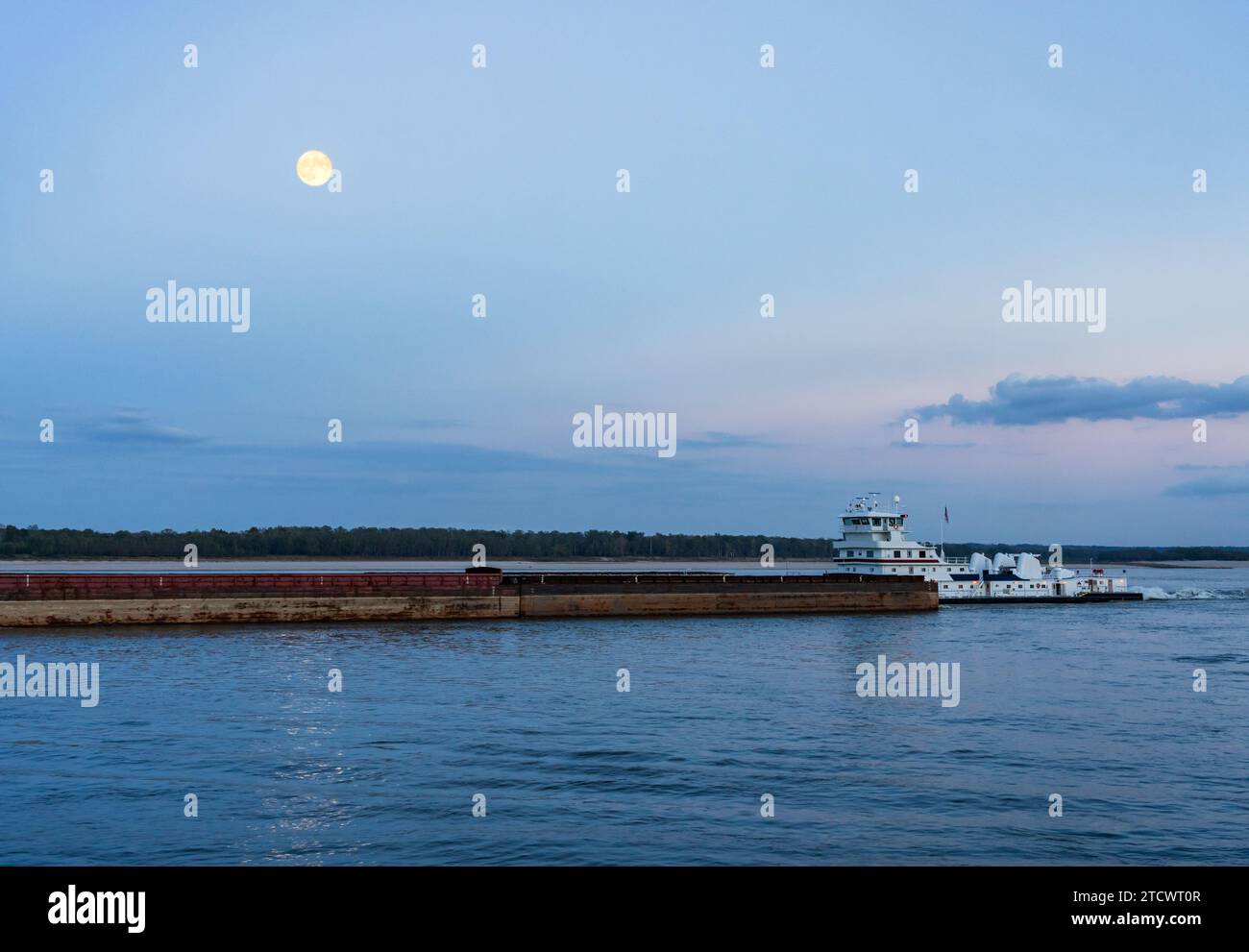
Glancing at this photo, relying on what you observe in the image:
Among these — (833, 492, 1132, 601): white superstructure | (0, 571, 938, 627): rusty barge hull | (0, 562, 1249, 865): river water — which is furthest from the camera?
(833, 492, 1132, 601): white superstructure

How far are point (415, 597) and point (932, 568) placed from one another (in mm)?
44352

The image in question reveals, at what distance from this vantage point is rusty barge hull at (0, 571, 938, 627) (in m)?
54.8

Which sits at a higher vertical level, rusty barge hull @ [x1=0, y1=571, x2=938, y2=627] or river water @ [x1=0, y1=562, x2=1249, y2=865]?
rusty barge hull @ [x1=0, y1=571, x2=938, y2=627]

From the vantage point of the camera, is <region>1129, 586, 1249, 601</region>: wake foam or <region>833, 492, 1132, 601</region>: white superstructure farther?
<region>1129, 586, 1249, 601</region>: wake foam

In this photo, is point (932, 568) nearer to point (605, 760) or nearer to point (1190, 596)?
point (1190, 596)

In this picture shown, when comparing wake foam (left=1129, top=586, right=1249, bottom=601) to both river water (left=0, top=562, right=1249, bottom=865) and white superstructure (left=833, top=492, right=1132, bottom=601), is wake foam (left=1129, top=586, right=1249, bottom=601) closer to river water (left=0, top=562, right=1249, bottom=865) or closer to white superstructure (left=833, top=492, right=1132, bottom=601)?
white superstructure (left=833, top=492, right=1132, bottom=601)

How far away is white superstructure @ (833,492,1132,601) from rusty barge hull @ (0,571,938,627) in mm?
4092

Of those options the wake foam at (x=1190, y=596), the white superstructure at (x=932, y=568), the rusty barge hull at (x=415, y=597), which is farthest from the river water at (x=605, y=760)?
the wake foam at (x=1190, y=596)

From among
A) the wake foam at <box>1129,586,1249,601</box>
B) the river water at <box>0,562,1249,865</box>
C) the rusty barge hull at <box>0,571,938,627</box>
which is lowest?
the wake foam at <box>1129,586,1249,601</box>

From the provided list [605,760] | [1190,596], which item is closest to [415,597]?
[605,760]

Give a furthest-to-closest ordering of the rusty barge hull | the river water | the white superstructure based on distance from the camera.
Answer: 1. the white superstructure
2. the rusty barge hull
3. the river water

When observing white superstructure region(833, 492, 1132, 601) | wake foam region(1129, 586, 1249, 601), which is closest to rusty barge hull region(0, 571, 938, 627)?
white superstructure region(833, 492, 1132, 601)
